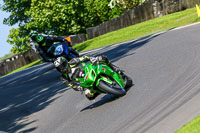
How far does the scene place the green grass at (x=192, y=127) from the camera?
5610 mm

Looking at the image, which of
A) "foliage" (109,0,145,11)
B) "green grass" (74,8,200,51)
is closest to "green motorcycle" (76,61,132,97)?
"green grass" (74,8,200,51)

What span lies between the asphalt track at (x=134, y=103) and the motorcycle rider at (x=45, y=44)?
1.38m

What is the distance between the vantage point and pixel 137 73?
12.4m

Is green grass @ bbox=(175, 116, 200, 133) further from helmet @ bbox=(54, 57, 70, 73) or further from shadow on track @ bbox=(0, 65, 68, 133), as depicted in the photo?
shadow on track @ bbox=(0, 65, 68, 133)

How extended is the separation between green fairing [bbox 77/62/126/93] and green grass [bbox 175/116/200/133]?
3.69 metres

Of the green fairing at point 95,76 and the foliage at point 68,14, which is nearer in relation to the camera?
the green fairing at point 95,76

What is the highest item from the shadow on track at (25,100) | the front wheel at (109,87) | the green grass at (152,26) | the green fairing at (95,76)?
the green fairing at (95,76)

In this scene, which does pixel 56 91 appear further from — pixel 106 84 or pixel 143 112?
pixel 143 112

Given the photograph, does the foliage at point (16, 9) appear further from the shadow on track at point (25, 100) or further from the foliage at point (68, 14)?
the shadow on track at point (25, 100)

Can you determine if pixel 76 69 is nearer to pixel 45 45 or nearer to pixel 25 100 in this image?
pixel 45 45

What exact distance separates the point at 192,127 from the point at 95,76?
4.02m

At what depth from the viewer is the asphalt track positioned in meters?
7.36

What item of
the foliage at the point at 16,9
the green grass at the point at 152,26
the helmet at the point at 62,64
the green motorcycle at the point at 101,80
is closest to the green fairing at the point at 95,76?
the green motorcycle at the point at 101,80

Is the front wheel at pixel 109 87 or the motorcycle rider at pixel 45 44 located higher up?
the motorcycle rider at pixel 45 44
